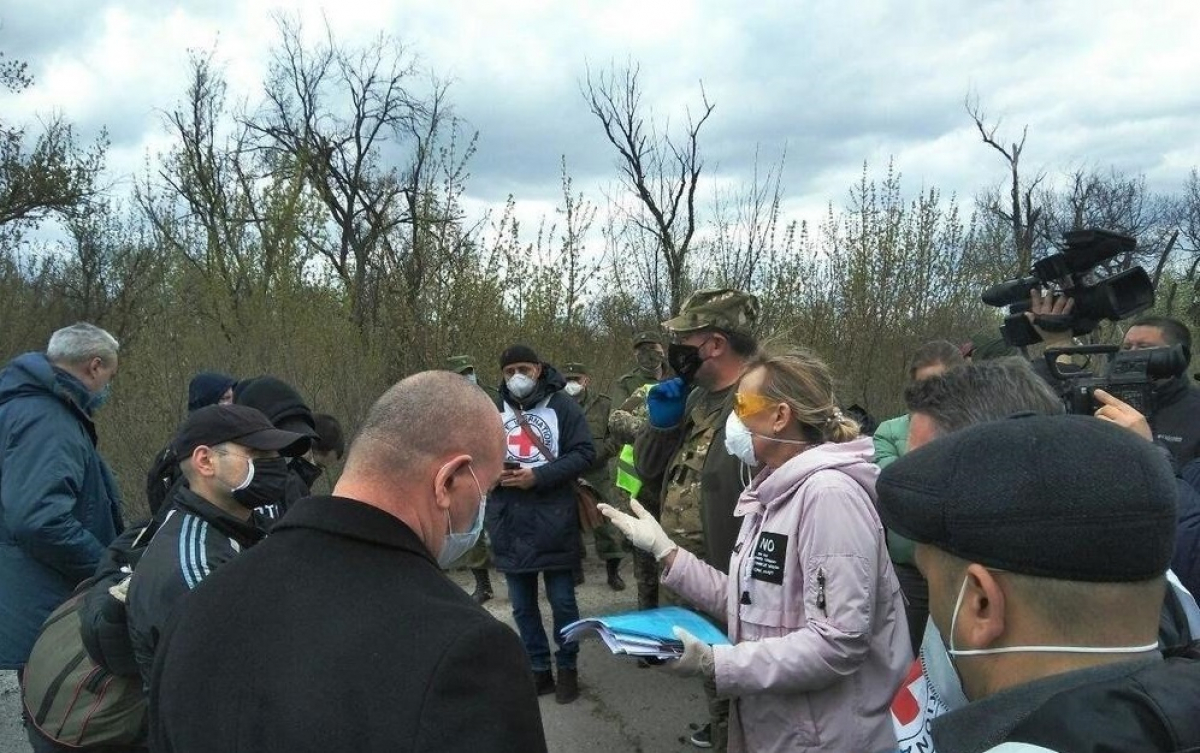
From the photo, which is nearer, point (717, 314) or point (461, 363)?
point (717, 314)

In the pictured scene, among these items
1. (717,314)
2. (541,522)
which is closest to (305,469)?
(541,522)

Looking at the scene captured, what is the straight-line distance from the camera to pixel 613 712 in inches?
192

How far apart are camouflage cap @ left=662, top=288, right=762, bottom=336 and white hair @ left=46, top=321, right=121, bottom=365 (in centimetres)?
283

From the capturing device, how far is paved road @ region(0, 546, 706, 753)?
178 inches

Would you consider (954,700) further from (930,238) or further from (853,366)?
(930,238)

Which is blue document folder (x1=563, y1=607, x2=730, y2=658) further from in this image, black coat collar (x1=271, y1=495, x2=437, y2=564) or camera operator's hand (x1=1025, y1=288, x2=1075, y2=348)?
camera operator's hand (x1=1025, y1=288, x2=1075, y2=348)

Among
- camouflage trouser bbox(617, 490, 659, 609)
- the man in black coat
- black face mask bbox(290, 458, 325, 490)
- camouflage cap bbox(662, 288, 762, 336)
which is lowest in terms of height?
camouflage trouser bbox(617, 490, 659, 609)

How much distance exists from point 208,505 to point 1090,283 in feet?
10.5

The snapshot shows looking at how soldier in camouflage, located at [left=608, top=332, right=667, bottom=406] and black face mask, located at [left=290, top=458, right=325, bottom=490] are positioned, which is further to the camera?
soldier in camouflage, located at [left=608, top=332, right=667, bottom=406]

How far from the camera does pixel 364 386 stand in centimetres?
858

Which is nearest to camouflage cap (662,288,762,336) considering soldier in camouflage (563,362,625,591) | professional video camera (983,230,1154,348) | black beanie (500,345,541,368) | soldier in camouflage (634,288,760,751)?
soldier in camouflage (634,288,760,751)

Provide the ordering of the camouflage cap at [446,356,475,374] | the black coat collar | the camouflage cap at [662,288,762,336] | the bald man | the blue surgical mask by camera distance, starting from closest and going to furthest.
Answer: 1. the bald man
2. the black coat collar
3. the blue surgical mask
4. the camouflage cap at [662,288,762,336]
5. the camouflage cap at [446,356,475,374]

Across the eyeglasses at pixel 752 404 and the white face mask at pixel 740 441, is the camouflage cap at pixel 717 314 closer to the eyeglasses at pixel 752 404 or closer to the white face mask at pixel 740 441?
the white face mask at pixel 740 441

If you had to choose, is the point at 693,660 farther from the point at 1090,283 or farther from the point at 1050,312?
the point at 1090,283
